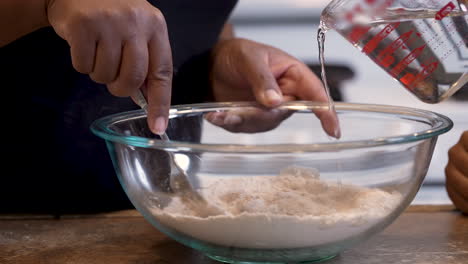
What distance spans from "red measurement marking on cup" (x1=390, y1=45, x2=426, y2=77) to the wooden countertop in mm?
218

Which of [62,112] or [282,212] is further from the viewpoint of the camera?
[62,112]

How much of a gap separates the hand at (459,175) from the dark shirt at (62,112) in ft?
1.63

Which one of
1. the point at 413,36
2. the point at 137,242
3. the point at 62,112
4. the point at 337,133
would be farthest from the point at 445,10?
the point at 62,112

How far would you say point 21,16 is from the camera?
79 cm

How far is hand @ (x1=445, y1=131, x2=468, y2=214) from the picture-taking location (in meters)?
0.90

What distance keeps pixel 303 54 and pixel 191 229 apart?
1.80 m

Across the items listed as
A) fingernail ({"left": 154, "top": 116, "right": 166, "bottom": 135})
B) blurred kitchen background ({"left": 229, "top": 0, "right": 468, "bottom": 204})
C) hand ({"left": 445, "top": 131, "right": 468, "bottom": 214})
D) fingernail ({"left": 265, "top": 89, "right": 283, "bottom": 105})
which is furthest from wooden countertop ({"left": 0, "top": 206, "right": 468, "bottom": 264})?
blurred kitchen background ({"left": 229, "top": 0, "right": 468, "bottom": 204})

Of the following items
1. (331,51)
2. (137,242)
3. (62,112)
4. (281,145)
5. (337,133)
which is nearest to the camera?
(281,145)

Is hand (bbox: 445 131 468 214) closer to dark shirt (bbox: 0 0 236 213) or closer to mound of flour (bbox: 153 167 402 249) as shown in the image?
mound of flour (bbox: 153 167 402 249)

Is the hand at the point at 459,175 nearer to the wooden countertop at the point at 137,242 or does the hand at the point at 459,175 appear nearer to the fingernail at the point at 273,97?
the wooden countertop at the point at 137,242

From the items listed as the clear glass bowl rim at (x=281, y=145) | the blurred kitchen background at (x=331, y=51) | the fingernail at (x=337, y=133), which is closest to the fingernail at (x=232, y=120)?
the clear glass bowl rim at (x=281, y=145)

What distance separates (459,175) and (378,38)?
0.30 metres

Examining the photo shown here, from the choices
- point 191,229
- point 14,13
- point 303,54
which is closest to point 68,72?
point 14,13

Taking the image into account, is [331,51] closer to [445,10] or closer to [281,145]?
[445,10]
